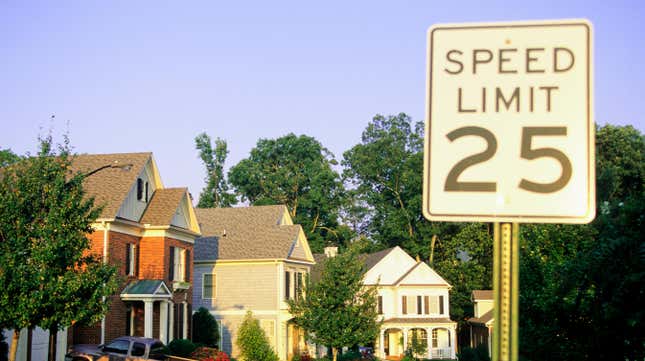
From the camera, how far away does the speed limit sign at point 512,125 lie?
326 cm

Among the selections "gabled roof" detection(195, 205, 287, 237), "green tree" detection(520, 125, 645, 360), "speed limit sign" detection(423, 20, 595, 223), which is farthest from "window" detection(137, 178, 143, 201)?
"speed limit sign" detection(423, 20, 595, 223)

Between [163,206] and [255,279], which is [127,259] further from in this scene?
[255,279]

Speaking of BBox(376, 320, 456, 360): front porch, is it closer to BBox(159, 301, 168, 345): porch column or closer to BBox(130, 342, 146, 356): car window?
BBox(159, 301, 168, 345): porch column

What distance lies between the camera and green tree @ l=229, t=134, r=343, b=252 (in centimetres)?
7656

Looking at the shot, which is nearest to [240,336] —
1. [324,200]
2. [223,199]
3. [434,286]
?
[434,286]

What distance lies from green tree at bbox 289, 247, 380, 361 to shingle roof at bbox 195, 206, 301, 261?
16.2ft

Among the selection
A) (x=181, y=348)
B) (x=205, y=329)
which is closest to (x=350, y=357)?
(x=205, y=329)

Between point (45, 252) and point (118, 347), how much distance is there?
7244mm

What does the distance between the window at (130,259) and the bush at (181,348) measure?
3718 millimetres

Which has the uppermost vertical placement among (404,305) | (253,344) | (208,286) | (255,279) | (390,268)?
(390,268)

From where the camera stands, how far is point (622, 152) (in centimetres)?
6300

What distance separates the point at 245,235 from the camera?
5003 centimetres

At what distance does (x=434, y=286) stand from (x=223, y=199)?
27.9 m

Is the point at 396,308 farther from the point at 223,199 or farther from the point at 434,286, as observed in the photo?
the point at 223,199
